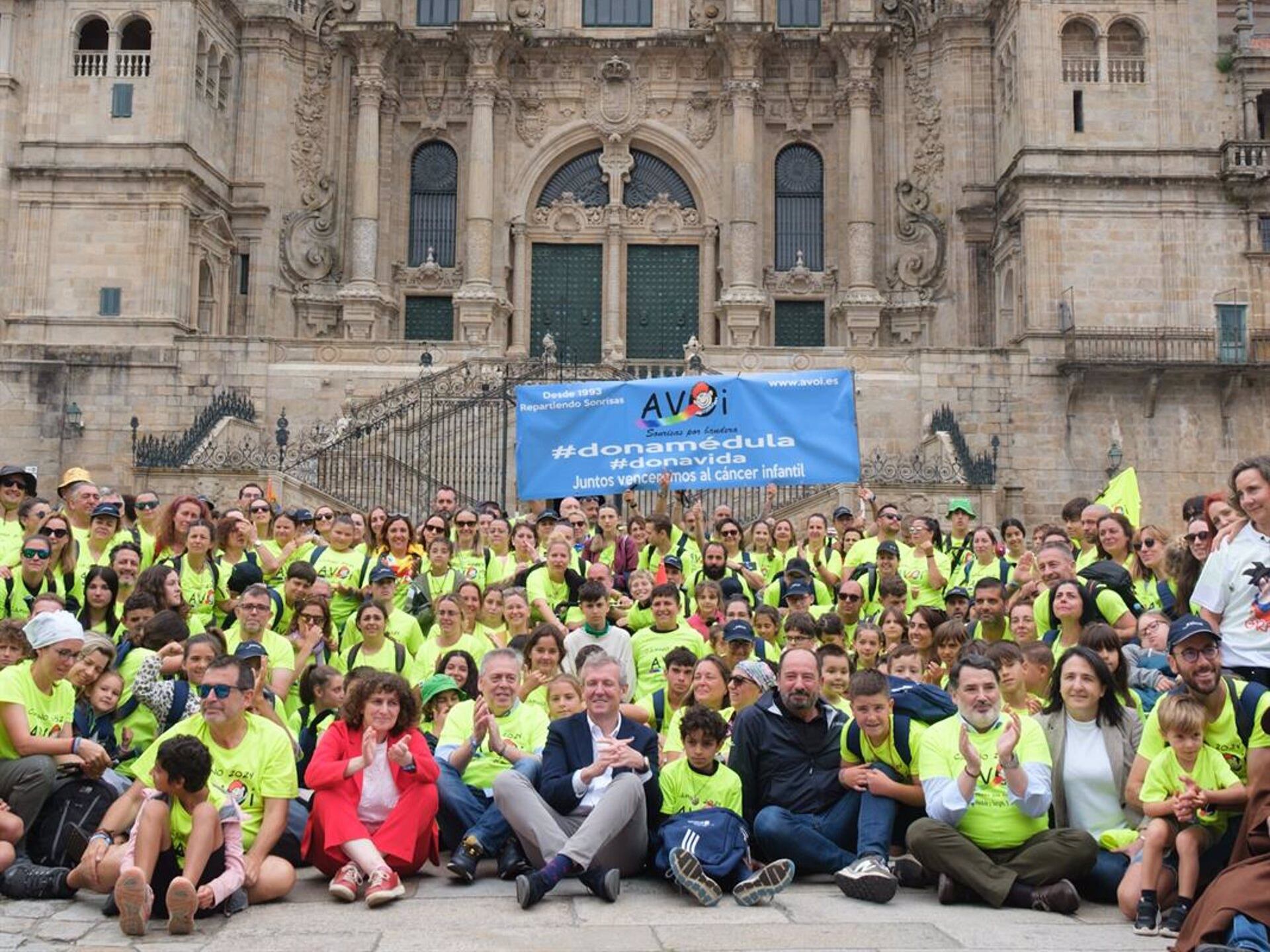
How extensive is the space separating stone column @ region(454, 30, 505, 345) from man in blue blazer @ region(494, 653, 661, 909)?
1050 inches

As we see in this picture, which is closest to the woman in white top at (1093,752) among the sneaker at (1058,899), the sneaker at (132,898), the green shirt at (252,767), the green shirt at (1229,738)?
the sneaker at (1058,899)

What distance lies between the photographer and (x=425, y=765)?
8.95m

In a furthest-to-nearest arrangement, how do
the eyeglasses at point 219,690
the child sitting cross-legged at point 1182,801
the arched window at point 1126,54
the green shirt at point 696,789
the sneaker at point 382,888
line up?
the arched window at point 1126,54, the green shirt at point 696,789, the eyeglasses at point 219,690, the sneaker at point 382,888, the child sitting cross-legged at point 1182,801

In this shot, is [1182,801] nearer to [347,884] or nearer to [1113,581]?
[1113,581]

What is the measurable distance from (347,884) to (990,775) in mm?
3953

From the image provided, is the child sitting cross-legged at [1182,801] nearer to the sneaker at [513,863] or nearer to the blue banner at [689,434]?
the sneaker at [513,863]

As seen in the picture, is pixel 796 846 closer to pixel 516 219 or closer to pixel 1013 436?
pixel 1013 436

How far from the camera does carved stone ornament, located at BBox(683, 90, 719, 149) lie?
122ft

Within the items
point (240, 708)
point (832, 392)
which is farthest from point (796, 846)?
point (832, 392)

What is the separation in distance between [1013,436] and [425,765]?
22701 millimetres

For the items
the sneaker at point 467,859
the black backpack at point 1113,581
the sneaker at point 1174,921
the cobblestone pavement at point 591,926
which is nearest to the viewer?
the cobblestone pavement at point 591,926

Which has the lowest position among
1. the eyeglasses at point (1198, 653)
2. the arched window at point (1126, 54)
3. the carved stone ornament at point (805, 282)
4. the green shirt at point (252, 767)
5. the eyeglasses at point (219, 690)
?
the green shirt at point (252, 767)

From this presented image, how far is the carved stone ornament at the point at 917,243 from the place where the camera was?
3588 cm

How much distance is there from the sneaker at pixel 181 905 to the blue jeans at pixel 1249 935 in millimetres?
5354
